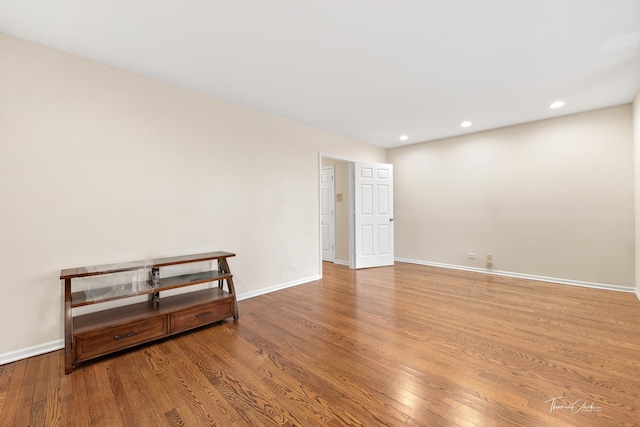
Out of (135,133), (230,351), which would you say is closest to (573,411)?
(230,351)

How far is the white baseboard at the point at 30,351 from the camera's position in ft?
6.66

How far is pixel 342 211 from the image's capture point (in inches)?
224

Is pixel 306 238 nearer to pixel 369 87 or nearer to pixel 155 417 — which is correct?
pixel 369 87

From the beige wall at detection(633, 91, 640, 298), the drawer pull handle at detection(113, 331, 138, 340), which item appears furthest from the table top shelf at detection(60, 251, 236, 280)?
the beige wall at detection(633, 91, 640, 298)

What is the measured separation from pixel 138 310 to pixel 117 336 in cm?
32

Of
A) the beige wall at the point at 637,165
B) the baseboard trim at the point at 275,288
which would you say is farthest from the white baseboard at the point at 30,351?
the beige wall at the point at 637,165

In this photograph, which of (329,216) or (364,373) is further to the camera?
(329,216)

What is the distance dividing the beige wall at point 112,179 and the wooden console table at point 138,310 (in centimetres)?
26

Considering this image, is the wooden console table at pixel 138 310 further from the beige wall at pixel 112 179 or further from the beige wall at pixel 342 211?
the beige wall at pixel 342 211

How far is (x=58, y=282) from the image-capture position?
2232mm

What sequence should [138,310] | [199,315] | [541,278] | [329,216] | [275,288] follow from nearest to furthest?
[138,310]
[199,315]
[275,288]
[541,278]
[329,216]

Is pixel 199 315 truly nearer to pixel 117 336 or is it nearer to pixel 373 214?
pixel 117 336

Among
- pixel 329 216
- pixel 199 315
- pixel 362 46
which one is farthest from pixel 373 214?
pixel 199 315

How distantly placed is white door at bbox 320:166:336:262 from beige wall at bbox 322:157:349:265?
0.10 m
